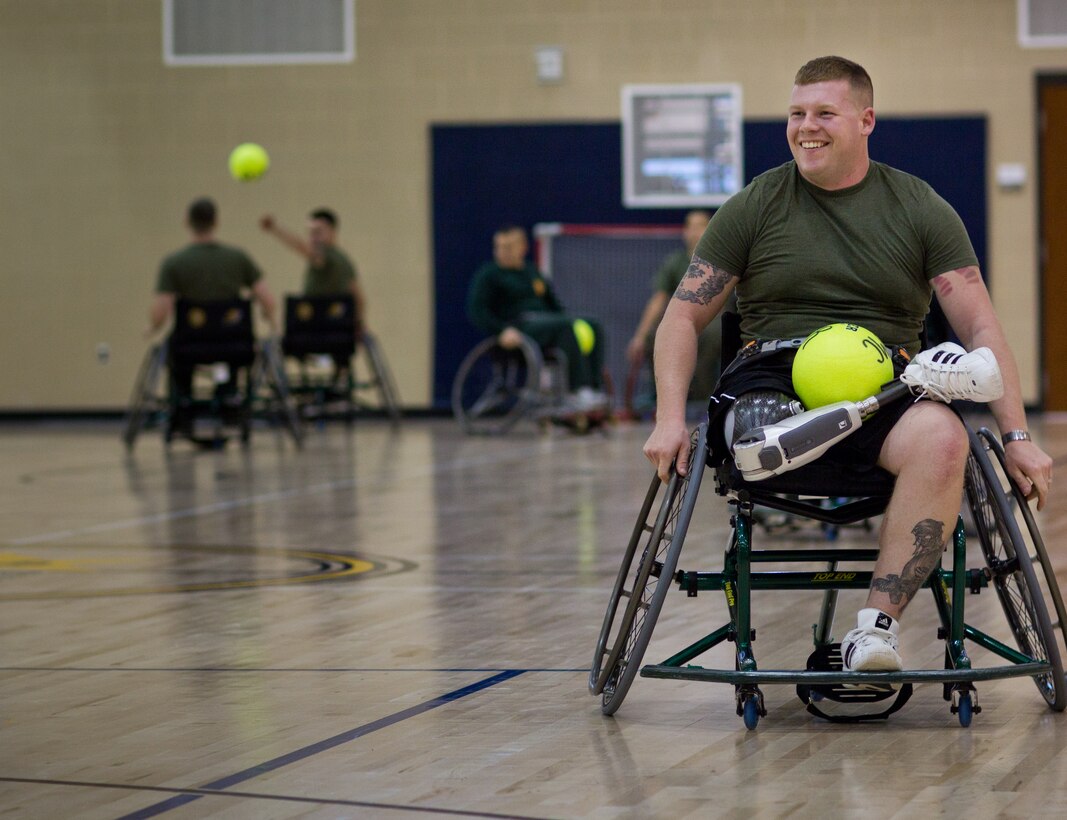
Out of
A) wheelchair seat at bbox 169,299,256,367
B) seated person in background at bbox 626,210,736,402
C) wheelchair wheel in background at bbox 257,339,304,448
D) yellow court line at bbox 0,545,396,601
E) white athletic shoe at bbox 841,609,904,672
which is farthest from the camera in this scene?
wheelchair wheel in background at bbox 257,339,304,448

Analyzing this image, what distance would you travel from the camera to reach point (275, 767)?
260 cm

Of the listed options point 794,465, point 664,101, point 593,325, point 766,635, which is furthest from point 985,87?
point 794,465

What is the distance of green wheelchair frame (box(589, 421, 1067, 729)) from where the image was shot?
2.79m

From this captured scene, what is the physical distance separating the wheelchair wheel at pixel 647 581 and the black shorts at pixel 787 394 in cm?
5

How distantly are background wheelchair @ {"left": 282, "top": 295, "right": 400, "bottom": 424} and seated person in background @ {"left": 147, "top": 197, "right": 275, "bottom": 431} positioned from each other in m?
0.94

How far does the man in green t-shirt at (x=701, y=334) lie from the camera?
6.89 m

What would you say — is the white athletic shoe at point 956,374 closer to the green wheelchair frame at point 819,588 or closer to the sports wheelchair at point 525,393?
the green wheelchair frame at point 819,588

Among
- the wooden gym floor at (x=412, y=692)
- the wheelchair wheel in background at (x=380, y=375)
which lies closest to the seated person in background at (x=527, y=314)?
the wheelchair wheel in background at (x=380, y=375)

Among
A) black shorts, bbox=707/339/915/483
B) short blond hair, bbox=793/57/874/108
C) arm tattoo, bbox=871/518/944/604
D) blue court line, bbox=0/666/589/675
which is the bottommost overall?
blue court line, bbox=0/666/589/675

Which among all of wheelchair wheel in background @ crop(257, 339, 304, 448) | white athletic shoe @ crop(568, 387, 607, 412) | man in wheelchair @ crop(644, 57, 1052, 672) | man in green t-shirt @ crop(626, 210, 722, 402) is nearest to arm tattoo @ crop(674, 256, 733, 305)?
man in wheelchair @ crop(644, 57, 1052, 672)

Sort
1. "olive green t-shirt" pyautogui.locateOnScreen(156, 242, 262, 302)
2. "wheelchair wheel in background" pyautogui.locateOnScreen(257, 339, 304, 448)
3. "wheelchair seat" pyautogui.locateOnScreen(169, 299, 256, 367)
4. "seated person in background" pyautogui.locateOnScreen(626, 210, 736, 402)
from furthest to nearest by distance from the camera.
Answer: "wheelchair wheel in background" pyautogui.locateOnScreen(257, 339, 304, 448), "olive green t-shirt" pyautogui.locateOnScreen(156, 242, 262, 302), "wheelchair seat" pyautogui.locateOnScreen(169, 299, 256, 367), "seated person in background" pyautogui.locateOnScreen(626, 210, 736, 402)

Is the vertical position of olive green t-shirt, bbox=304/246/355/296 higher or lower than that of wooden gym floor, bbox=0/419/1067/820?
higher

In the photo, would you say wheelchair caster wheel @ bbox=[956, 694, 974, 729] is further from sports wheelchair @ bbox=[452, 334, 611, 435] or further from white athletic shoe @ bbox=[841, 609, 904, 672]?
sports wheelchair @ bbox=[452, 334, 611, 435]

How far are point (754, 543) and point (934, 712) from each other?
7.88 ft
